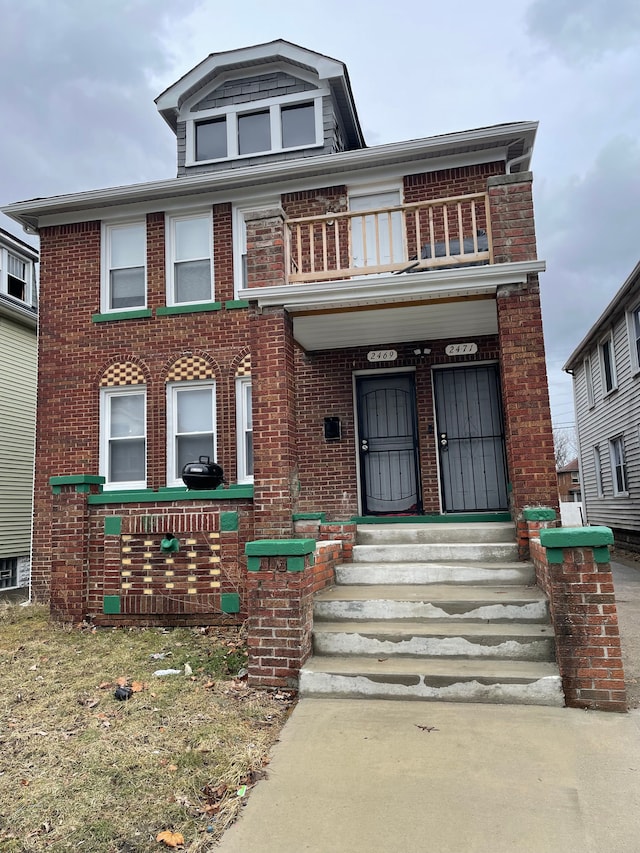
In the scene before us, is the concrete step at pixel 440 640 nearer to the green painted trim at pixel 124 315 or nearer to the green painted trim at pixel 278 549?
the green painted trim at pixel 278 549

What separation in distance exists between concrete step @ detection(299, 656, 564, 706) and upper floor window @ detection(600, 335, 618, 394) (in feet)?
45.7

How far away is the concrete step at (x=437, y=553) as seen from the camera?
226 inches

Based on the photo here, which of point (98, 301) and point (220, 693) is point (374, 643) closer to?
point (220, 693)

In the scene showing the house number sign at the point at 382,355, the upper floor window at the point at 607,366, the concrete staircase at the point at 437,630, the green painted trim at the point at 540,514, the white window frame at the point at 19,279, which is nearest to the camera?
the concrete staircase at the point at 437,630

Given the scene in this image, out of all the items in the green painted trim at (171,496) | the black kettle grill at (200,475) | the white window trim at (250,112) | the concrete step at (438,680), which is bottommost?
the concrete step at (438,680)

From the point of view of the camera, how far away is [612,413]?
1645cm

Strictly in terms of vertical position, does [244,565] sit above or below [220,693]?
above

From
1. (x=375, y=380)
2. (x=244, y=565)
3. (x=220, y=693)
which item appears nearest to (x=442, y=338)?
(x=375, y=380)

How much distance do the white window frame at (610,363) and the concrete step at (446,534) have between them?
11.4 meters

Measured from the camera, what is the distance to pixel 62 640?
6.43 meters

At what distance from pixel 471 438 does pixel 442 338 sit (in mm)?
1494

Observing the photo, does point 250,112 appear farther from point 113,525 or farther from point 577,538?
point 577,538

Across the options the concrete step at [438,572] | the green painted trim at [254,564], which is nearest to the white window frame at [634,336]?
the concrete step at [438,572]

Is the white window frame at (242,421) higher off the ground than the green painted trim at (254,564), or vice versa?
the white window frame at (242,421)
